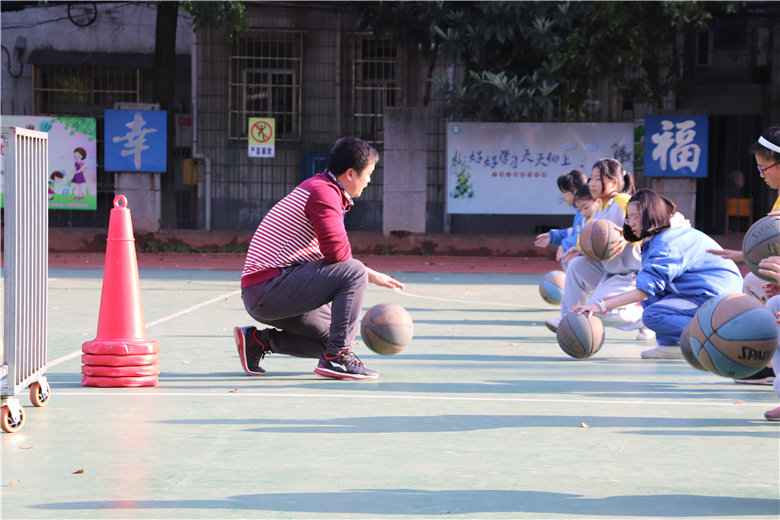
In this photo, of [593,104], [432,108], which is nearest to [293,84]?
[432,108]

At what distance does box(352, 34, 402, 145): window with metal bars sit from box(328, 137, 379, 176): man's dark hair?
20.5m

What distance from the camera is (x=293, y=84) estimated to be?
29938mm

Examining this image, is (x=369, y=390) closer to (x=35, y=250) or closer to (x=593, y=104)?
(x=35, y=250)

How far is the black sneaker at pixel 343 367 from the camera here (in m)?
9.26

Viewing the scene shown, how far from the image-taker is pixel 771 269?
256 inches

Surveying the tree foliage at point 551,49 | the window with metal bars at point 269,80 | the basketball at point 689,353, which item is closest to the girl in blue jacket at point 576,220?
the basketball at point 689,353

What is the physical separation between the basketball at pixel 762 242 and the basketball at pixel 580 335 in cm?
345

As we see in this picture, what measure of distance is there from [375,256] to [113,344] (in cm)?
1665

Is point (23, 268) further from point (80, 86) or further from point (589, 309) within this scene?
point (80, 86)

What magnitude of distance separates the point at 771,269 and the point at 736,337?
40cm

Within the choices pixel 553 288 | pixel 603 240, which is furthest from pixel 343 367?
pixel 553 288

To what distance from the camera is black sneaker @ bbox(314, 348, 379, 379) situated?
9258mm

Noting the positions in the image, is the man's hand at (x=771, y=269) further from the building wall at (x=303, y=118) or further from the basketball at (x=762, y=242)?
the building wall at (x=303, y=118)

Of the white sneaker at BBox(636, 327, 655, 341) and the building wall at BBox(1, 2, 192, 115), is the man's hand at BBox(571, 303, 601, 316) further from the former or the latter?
the building wall at BBox(1, 2, 192, 115)
